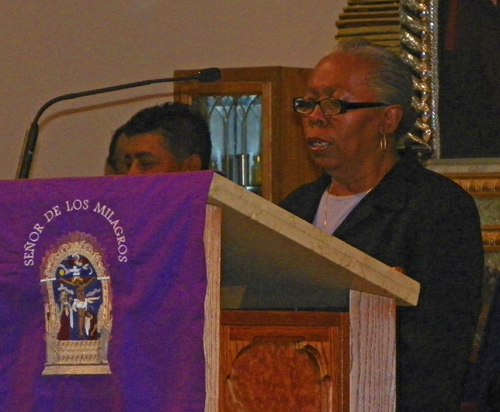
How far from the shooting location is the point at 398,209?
233cm

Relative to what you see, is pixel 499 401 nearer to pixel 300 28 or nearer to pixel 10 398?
pixel 10 398

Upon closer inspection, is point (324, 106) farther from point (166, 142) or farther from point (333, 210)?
point (166, 142)

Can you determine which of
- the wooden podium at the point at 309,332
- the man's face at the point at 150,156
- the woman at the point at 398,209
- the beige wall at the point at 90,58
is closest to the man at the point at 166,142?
the man's face at the point at 150,156

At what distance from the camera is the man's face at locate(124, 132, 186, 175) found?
315cm

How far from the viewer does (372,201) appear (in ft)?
7.91

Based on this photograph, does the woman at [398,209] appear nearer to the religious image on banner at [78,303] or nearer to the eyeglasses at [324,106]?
the eyeglasses at [324,106]

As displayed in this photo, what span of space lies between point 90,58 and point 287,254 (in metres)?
3.47

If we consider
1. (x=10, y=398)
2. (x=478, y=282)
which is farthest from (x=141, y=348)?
(x=478, y=282)

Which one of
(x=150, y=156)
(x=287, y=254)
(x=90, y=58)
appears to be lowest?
(x=287, y=254)

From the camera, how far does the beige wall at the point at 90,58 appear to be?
4805 mm

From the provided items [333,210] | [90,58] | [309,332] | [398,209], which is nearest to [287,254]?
[309,332]

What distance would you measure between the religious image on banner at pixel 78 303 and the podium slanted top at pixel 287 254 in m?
0.20

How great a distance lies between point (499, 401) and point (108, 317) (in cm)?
157

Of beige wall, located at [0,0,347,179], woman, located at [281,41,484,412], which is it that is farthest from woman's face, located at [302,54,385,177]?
beige wall, located at [0,0,347,179]
